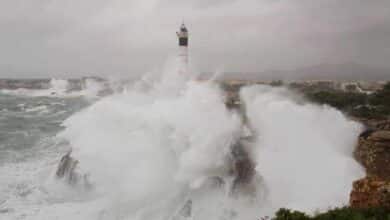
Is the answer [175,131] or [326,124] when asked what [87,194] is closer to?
[175,131]

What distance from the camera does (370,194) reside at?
7.76m

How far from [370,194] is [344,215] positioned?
5.11 feet

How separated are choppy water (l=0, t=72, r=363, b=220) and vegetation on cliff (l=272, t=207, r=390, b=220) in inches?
121

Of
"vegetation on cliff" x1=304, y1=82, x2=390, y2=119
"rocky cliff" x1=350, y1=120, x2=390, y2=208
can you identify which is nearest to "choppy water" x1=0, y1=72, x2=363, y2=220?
"rocky cliff" x1=350, y1=120, x2=390, y2=208

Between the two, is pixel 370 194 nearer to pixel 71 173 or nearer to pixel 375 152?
pixel 375 152

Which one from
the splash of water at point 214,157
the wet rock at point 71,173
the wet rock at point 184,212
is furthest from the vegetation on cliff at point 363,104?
the wet rock at point 71,173

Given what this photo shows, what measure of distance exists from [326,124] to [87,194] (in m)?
9.95

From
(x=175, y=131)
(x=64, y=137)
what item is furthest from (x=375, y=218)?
(x=64, y=137)

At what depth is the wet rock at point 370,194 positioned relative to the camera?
7459 mm

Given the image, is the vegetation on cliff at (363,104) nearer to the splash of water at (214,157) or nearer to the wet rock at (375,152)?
the wet rock at (375,152)

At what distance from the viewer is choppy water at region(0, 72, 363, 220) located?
11.9 meters

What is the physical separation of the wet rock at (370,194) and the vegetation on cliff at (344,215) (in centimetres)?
53

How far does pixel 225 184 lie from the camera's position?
517 inches

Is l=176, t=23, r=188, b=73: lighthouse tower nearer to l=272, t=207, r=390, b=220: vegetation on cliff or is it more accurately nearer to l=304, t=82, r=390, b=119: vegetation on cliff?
l=304, t=82, r=390, b=119: vegetation on cliff
